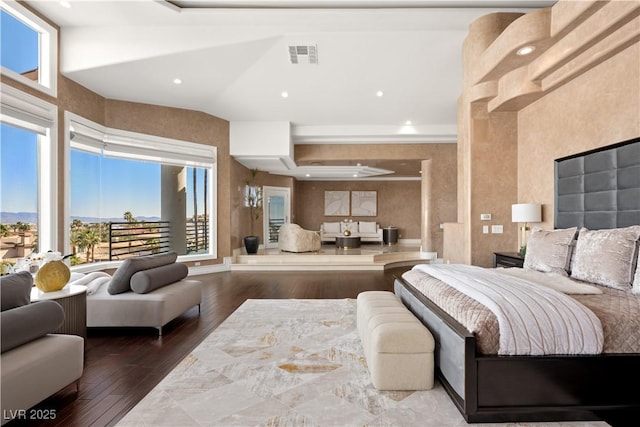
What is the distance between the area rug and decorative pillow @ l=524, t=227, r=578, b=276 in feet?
5.63

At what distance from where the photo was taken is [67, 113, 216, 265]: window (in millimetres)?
5527

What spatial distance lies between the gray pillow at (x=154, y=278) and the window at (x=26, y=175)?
1849 millimetres

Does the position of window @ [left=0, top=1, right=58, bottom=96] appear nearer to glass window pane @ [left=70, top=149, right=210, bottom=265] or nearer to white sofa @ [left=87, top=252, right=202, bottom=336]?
glass window pane @ [left=70, top=149, right=210, bottom=265]

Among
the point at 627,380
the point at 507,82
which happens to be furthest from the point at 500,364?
the point at 507,82

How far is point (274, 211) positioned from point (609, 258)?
9.02 meters

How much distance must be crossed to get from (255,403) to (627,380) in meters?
2.22

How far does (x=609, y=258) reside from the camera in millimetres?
2793

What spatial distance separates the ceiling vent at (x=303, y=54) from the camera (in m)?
4.82

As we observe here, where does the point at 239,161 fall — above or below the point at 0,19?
below

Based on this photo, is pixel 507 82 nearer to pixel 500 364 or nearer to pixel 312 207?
pixel 500 364

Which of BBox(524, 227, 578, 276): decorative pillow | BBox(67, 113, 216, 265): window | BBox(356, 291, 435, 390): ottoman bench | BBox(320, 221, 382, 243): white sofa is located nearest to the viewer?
BBox(356, 291, 435, 390): ottoman bench

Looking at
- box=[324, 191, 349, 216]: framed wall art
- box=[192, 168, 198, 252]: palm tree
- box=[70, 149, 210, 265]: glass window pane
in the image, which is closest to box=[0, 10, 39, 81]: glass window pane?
box=[70, 149, 210, 265]: glass window pane

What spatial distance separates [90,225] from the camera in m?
5.74

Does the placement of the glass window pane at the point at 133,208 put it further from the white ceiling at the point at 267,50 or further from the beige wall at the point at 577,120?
the beige wall at the point at 577,120
